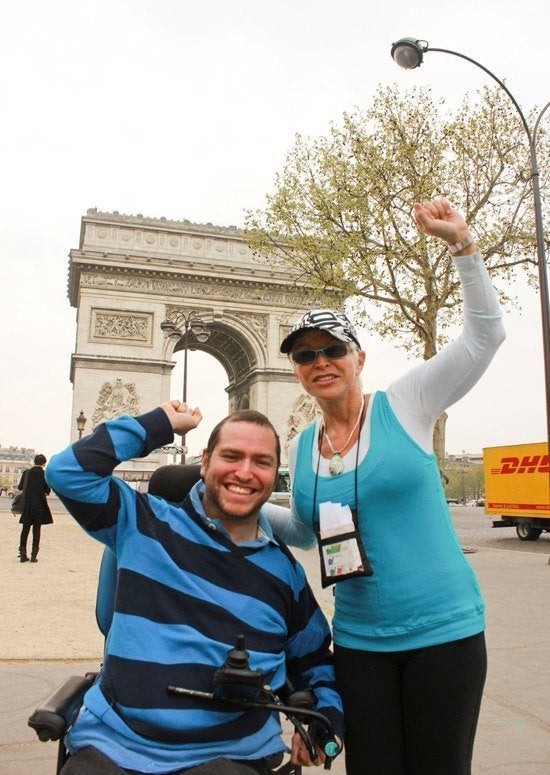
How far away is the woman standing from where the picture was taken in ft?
5.82

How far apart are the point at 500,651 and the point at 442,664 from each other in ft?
11.9

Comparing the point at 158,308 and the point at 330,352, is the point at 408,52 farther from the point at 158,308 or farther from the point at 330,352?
the point at 158,308

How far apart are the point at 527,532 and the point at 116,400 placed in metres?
19.9

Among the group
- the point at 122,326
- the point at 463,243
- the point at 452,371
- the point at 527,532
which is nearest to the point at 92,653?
the point at 452,371

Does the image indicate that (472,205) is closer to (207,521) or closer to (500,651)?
(500,651)

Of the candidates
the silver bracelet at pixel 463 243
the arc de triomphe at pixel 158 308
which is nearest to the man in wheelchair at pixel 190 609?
the silver bracelet at pixel 463 243

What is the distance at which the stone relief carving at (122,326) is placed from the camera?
3231cm

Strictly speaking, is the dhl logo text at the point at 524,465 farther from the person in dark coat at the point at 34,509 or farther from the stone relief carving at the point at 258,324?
the stone relief carving at the point at 258,324

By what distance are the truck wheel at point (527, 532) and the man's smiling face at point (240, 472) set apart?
54.4 feet

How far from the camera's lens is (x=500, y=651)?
4961 millimetres

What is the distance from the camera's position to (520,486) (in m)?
16.5

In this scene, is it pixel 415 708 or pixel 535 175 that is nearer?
pixel 415 708

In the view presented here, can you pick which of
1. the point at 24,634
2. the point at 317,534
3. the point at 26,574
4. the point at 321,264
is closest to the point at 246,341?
the point at 321,264

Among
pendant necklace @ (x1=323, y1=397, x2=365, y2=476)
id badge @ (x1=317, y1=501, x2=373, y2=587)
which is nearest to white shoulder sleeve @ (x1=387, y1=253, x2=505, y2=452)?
pendant necklace @ (x1=323, y1=397, x2=365, y2=476)
